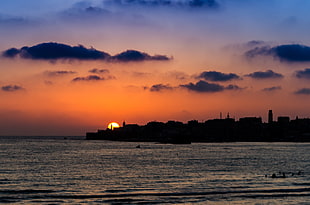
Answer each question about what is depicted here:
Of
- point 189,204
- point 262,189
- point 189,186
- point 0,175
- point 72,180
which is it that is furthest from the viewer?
point 0,175

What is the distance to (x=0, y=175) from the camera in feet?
292

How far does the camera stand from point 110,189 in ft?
226

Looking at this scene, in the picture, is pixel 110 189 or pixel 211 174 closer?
pixel 110 189

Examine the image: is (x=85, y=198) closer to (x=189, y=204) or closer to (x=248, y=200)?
(x=189, y=204)

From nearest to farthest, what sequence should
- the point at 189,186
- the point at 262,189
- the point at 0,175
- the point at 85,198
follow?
the point at 85,198
the point at 262,189
the point at 189,186
the point at 0,175

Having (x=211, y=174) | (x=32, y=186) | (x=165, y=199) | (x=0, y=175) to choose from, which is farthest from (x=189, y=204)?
(x=0, y=175)

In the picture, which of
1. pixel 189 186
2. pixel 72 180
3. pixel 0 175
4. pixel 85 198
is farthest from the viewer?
pixel 0 175

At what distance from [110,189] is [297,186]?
27.2 metres

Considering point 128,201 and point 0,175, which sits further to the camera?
point 0,175

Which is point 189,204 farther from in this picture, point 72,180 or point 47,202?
point 72,180

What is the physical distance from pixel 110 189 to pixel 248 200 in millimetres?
20526

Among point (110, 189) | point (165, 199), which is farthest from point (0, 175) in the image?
point (165, 199)

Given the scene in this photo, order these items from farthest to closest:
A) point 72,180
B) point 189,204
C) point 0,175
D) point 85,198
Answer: point 0,175 < point 72,180 < point 85,198 < point 189,204

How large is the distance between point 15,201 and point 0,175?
33.7m
